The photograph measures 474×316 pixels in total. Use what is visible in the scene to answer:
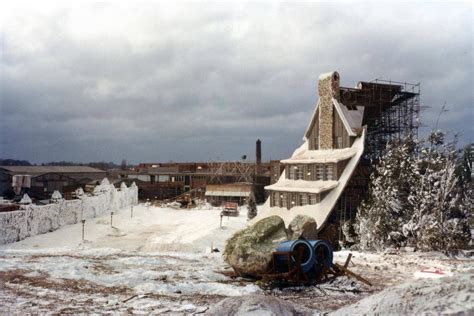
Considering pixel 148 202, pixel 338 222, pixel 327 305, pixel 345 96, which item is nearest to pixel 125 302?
pixel 327 305

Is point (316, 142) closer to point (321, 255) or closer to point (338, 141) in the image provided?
point (338, 141)

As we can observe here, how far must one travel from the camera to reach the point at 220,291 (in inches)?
508

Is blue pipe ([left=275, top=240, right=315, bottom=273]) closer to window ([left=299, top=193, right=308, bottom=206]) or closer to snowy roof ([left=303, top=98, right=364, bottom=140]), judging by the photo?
window ([left=299, top=193, right=308, bottom=206])

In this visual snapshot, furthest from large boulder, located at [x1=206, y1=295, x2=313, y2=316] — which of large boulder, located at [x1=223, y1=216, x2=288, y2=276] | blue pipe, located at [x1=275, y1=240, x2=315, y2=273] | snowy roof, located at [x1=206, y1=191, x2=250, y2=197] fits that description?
snowy roof, located at [x1=206, y1=191, x2=250, y2=197]

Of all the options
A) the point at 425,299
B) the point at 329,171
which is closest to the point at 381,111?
the point at 329,171

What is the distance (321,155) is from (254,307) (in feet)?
86.2

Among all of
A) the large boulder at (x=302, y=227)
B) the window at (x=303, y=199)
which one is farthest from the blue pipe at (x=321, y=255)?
the window at (x=303, y=199)

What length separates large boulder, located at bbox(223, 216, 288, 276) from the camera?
14.8m

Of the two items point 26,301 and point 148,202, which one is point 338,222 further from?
point 148,202

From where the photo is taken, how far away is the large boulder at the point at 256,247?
14812mm

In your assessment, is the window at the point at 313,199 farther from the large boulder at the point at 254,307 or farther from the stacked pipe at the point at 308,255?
the large boulder at the point at 254,307

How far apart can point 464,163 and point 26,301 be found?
106 feet

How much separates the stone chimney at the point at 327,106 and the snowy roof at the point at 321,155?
786mm

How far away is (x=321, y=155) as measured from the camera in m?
33.8
